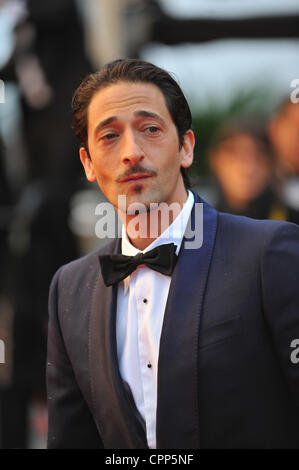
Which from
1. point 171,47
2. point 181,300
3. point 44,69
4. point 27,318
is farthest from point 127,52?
point 181,300

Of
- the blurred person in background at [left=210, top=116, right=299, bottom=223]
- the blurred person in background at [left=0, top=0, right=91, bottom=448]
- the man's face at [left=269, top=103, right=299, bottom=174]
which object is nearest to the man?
the blurred person in background at [left=210, top=116, right=299, bottom=223]

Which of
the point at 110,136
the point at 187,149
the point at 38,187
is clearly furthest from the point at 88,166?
the point at 38,187

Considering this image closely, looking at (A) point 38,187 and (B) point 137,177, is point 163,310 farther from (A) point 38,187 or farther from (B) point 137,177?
(A) point 38,187

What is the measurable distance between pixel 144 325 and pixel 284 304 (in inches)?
17.5

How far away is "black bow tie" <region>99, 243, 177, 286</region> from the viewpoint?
210 centimetres

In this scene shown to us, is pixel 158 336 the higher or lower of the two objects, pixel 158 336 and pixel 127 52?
the lower

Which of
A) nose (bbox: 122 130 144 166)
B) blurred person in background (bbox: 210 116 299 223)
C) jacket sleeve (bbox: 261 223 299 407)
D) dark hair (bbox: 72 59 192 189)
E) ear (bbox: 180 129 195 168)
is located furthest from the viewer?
blurred person in background (bbox: 210 116 299 223)

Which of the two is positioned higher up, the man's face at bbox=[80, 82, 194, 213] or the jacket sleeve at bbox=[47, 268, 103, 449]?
the man's face at bbox=[80, 82, 194, 213]

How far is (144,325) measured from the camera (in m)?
2.11

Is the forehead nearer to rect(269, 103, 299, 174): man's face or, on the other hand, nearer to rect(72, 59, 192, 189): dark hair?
rect(72, 59, 192, 189): dark hair

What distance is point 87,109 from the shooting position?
2229 mm
